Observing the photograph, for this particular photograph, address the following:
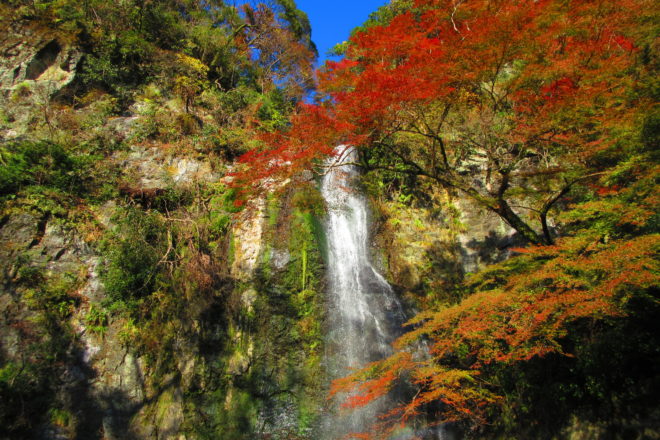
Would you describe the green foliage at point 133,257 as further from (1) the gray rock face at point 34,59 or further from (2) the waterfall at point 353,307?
(1) the gray rock face at point 34,59

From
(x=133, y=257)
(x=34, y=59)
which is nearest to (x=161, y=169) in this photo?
(x=133, y=257)

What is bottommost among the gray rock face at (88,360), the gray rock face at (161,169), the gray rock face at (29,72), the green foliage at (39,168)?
the gray rock face at (88,360)

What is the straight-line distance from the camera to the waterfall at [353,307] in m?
6.82

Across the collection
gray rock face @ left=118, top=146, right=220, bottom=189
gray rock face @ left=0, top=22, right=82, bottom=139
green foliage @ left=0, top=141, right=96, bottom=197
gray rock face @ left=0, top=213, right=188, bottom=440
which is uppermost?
gray rock face @ left=0, top=22, right=82, bottom=139

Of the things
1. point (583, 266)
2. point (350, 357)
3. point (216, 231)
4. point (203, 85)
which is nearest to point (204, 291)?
point (216, 231)

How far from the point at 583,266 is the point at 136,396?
28.1ft

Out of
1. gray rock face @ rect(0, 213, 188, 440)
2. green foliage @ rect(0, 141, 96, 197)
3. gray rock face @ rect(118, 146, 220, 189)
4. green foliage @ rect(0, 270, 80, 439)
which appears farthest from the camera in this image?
gray rock face @ rect(118, 146, 220, 189)

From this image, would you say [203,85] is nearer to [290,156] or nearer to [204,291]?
[290,156]

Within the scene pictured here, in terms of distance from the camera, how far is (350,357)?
745cm

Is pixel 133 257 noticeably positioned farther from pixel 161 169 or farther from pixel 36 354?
pixel 161 169

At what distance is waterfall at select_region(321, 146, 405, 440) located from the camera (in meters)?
6.82

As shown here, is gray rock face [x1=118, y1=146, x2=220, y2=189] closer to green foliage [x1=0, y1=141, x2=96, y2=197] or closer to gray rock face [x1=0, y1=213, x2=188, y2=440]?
green foliage [x1=0, y1=141, x2=96, y2=197]

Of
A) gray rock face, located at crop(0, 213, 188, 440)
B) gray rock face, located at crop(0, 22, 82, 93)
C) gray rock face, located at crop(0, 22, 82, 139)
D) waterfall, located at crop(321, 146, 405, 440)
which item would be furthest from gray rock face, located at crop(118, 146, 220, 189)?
waterfall, located at crop(321, 146, 405, 440)

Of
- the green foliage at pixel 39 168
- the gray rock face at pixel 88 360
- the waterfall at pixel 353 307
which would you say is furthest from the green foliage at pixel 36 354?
the waterfall at pixel 353 307
